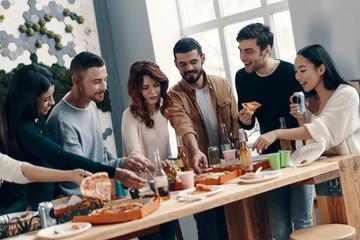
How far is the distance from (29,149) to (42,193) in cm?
25

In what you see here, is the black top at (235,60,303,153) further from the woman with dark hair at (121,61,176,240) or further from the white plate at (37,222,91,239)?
the white plate at (37,222,91,239)

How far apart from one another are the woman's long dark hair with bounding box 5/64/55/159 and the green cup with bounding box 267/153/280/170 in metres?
1.28

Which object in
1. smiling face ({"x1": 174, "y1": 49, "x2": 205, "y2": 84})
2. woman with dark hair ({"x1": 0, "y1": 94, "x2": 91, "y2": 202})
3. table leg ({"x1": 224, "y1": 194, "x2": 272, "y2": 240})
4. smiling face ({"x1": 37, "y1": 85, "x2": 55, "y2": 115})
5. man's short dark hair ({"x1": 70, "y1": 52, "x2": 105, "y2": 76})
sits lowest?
table leg ({"x1": 224, "y1": 194, "x2": 272, "y2": 240})

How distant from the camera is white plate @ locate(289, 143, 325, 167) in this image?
267 cm

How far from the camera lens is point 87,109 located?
3.07 meters

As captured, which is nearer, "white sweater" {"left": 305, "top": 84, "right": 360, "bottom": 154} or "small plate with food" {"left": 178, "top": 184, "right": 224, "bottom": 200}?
"small plate with food" {"left": 178, "top": 184, "right": 224, "bottom": 200}

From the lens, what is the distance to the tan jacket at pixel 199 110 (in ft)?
10.9

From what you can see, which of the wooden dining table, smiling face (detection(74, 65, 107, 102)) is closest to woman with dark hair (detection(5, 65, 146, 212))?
smiling face (detection(74, 65, 107, 102))

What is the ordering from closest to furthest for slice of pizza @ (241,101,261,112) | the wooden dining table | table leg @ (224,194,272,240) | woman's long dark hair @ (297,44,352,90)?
the wooden dining table → table leg @ (224,194,272,240) → woman's long dark hair @ (297,44,352,90) → slice of pizza @ (241,101,261,112)

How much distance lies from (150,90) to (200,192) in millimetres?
937

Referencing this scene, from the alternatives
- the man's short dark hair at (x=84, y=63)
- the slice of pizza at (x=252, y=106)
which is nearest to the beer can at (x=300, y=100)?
the slice of pizza at (x=252, y=106)

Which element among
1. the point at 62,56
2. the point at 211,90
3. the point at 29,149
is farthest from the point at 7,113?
the point at 62,56

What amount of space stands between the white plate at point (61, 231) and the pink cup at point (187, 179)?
2.07 ft

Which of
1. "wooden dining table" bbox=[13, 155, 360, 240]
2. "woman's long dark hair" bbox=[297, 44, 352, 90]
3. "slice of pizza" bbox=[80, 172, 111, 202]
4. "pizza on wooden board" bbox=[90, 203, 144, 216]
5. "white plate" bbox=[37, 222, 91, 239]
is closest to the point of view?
"white plate" bbox=[37, 222, 91, 239]
